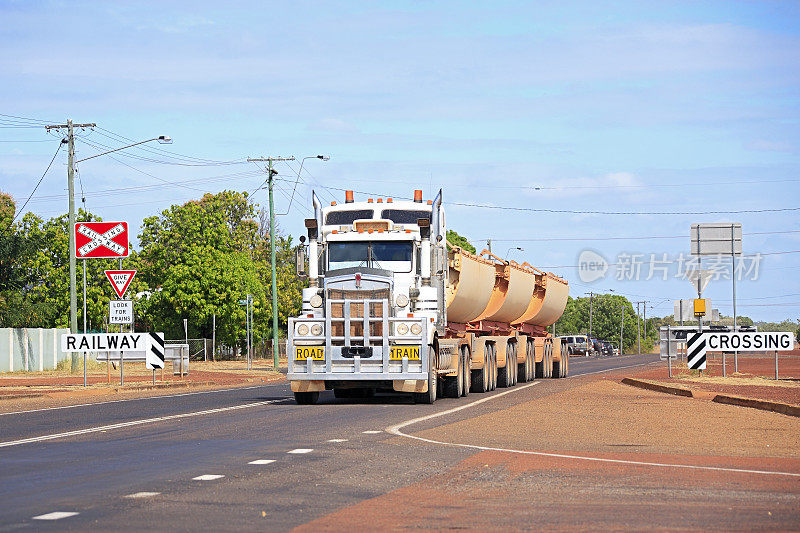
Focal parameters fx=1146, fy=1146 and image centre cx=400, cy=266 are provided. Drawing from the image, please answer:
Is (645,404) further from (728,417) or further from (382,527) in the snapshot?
(382,527)

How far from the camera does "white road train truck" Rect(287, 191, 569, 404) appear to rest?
24.6 meters

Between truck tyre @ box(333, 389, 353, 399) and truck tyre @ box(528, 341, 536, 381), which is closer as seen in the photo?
truck tyre @ box(333, 389, 353, 399)

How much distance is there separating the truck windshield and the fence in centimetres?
2509

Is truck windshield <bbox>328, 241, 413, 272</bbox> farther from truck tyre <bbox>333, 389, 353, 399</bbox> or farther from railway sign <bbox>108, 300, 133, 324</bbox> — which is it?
railway sign <bbox>108, 300, 133, 324</bbox>

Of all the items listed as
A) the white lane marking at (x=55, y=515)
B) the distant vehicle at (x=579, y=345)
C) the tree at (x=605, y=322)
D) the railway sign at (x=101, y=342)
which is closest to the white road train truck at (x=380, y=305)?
the railway sign at (x=101, y=342)

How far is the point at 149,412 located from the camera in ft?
73.9

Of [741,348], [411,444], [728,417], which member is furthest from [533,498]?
[741,348]

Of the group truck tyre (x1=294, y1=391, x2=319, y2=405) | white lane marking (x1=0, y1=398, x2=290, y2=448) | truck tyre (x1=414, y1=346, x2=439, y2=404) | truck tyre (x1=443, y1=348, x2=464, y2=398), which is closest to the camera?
white lane marking (x1=0, y1=398, x2=290, y2=448)

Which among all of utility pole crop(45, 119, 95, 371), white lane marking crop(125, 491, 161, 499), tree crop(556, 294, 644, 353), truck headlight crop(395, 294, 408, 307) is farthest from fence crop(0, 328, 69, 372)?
tree crop(556, 294, 644, 353)

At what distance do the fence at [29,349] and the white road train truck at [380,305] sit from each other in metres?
22.4

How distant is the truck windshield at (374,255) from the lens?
84.5 ft

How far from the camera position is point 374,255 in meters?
25.8

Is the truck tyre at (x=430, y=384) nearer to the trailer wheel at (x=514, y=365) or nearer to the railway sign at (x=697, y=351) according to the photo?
the railway sign at (x=697, y=351)

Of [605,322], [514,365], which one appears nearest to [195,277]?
[514,365]
